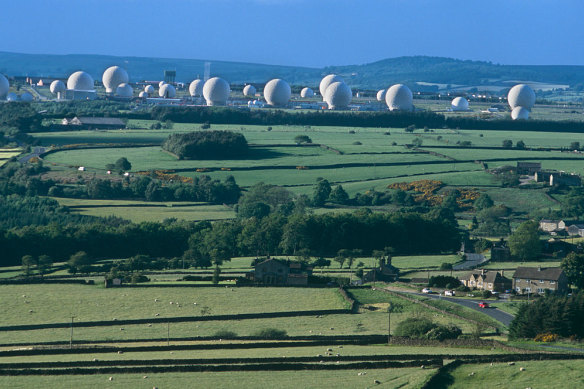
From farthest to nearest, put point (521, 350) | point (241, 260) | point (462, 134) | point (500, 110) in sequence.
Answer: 1. point (500, 110)
2. point (462, 134)
3. point (241, 260)
4. point (521, 350)

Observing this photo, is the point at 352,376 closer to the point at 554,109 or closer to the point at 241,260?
the point at 241,260

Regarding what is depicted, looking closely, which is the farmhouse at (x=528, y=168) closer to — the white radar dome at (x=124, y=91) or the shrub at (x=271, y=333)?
the shrub at (x=271, y=333)

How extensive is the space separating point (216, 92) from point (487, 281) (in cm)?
11433

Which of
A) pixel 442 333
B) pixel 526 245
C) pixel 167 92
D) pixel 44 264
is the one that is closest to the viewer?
pixel 442 333

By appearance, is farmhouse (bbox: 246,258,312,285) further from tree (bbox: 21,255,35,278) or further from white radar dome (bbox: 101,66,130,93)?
white radar dome (bbox: 101,66,130,93)

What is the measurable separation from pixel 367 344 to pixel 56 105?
121 m

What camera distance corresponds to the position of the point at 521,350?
39.8 metres

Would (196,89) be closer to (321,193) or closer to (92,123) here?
(92,123)

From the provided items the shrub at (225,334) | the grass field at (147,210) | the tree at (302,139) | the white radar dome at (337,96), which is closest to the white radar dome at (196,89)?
the white radar dome at (337,96)

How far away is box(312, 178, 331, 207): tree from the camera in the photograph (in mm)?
84812

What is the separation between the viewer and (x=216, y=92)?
170m

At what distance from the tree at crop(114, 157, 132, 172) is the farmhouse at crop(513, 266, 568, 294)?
45161mm

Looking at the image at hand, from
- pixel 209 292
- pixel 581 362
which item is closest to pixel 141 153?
pixel 209 292

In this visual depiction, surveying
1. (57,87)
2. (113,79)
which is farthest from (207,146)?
(113,79)
